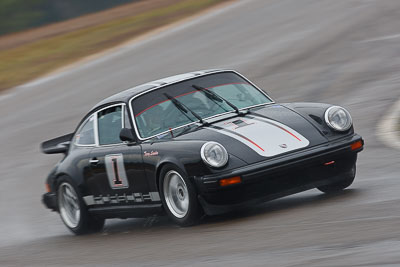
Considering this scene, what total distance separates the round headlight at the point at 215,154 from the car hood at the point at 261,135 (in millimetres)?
103

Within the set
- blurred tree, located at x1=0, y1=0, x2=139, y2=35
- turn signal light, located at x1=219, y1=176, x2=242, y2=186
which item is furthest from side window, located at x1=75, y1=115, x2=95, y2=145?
blurred tree, located at x1=0, y1=0, x2=139, y2=35

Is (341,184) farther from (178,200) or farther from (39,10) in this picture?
(39,10)

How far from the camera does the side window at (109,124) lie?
7902 millimetres

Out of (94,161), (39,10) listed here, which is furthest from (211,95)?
(39,10)

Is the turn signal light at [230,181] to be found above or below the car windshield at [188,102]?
below

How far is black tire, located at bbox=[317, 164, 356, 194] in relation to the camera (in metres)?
7.09

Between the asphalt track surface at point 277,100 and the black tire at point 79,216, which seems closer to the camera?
the asphalt track surface at point 277,100

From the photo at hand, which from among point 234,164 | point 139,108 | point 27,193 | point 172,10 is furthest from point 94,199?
point 172,10

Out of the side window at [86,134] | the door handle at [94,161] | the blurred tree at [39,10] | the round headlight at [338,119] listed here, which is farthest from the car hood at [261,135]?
the blurred tree at [39,10]

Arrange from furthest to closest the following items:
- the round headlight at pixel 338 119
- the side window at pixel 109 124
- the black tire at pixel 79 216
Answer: the black tire at pixel 79 216
the side window at pixel 109 124
the round headlight at pixel 338 119

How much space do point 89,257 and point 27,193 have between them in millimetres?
4579

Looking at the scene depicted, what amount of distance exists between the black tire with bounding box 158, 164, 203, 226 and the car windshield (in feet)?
2.09

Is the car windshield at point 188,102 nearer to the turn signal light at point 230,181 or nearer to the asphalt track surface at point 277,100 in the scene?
the asphalt track surface at point 277,100

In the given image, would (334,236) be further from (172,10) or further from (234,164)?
(172,10)
